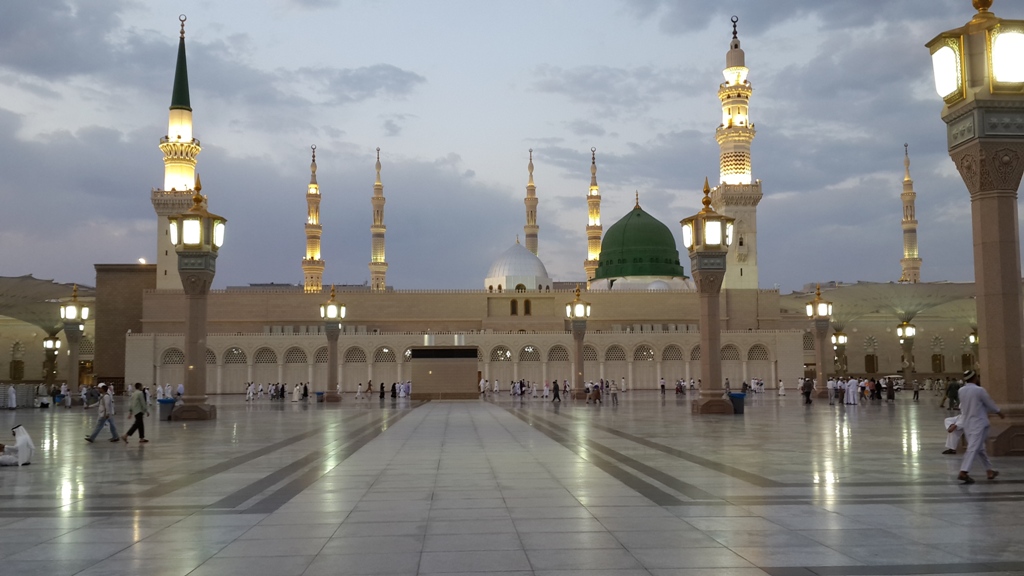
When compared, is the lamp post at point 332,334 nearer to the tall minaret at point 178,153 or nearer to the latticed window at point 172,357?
the latticed window at point 172,357

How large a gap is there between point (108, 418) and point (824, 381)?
27.0 m

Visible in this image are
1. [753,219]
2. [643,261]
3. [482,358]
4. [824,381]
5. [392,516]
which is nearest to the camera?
[392,516]

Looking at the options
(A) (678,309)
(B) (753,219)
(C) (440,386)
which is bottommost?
(C) (440,386)

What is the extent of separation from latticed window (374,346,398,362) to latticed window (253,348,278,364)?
551 centimetres

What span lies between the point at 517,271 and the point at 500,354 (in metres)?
13.9

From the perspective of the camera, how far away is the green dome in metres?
63.8

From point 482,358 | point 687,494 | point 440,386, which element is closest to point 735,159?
point 482,358

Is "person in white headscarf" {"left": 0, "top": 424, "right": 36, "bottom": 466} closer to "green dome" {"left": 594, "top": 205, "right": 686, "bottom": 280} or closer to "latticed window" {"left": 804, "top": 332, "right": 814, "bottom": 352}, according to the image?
"latticed window" {"left": 804, "top": 332, "right": 814, "bottom": 352}

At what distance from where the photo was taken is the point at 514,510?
21.7 feet

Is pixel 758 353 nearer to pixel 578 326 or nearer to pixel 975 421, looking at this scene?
pixel 578 326

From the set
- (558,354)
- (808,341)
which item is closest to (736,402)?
(558,354)

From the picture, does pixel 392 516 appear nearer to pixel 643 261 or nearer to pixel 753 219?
pixel 753 219

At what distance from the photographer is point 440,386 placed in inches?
1489

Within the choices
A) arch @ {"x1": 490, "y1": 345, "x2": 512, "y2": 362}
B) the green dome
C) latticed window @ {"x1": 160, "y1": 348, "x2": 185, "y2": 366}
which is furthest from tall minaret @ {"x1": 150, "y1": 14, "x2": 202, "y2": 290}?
the green dome
